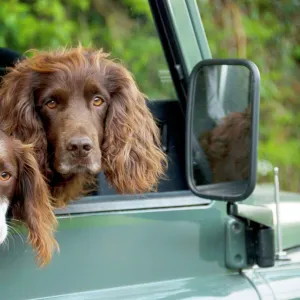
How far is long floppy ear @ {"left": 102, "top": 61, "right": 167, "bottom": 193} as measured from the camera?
3236 mm

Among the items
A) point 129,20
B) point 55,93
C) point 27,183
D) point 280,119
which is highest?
point 129,20

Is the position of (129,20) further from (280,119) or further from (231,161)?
(280,119)

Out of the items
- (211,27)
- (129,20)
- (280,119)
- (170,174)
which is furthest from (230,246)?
(280,119)

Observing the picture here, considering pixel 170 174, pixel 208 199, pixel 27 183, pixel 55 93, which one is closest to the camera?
pixel 27 183

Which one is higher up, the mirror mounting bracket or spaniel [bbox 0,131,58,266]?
spaniel [bbox 0,131,58,266]

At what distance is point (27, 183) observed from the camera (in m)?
2.85

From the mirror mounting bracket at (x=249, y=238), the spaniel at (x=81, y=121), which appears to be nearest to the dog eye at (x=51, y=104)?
the spaniel at (x=81, y=121)

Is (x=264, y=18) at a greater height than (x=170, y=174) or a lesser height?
greater

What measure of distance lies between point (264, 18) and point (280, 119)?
4.30ft

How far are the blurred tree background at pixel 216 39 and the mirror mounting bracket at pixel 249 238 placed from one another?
750 millimetres

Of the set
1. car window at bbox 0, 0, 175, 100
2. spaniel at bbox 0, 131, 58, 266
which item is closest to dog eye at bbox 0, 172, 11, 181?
spaniel at bbox 0, 131, 58, 266

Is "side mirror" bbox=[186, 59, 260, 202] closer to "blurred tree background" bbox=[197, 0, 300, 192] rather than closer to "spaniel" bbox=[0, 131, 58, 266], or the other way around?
"spaniel" bbox=[0, 131, 58, 266]

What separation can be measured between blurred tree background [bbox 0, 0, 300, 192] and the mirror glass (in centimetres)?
43

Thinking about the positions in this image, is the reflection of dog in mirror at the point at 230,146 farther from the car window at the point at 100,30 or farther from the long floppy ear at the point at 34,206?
the long floppy ear at the point at 34,206
